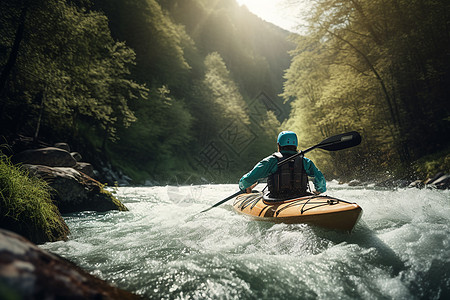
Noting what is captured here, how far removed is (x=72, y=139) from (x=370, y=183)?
1503 centimetres

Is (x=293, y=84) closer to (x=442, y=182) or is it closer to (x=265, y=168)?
(x=442, y=182)

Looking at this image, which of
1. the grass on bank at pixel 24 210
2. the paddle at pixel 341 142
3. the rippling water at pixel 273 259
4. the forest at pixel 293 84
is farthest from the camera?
the forest at pixel 293 84

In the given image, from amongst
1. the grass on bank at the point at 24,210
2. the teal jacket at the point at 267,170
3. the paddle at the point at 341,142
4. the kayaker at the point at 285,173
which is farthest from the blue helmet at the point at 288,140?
the grass on bank at the point at 24,210

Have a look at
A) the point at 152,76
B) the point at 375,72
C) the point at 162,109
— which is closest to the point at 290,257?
the point at 375,72

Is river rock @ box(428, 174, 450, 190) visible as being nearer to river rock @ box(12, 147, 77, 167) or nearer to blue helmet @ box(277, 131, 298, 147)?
blue helmet @ box(277, 131, 298, 147)

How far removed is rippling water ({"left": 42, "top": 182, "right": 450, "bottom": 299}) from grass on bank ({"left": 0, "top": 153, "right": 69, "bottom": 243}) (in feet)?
0.83

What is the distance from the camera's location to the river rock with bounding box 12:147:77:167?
6.06m

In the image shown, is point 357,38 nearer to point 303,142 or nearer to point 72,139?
point 303,142

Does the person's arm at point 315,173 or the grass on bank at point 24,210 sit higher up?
the grass on bank at point 24,210

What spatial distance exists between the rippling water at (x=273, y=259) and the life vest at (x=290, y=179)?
601 millimetres

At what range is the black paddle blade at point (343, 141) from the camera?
342 cm

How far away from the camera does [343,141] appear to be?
142 inches

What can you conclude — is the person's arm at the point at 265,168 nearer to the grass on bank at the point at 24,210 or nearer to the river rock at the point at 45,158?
the grass on bank at the point at 24,210

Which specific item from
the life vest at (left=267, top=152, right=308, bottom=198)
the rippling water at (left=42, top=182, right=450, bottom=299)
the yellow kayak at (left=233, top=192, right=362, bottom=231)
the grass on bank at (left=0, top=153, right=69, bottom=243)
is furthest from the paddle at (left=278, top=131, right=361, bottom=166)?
the grass on bank at (left=0, top=153, right=69, bottom=243)
